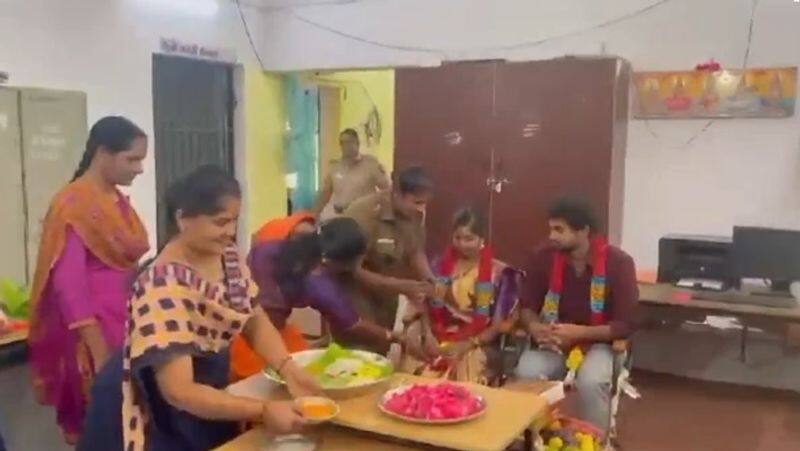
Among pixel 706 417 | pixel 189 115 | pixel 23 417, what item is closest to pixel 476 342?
pixel 706 417

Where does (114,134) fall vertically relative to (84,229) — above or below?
above

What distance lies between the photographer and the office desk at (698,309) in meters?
3.95

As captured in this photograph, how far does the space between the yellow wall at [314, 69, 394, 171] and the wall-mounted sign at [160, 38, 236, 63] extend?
63.4 inches

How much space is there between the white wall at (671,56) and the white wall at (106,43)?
56.7 inches

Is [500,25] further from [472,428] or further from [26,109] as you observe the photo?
[472,428]

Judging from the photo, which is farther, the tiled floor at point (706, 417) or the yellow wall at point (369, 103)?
the yellow wall at point (369, 103)

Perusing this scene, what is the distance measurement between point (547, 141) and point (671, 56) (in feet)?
3.06

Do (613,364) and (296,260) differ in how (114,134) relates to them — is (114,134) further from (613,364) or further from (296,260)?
(613,364)

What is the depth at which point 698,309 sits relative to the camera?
13.4ft

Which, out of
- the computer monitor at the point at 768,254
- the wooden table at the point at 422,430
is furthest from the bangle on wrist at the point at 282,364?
the computer monitor at the point at 768,254

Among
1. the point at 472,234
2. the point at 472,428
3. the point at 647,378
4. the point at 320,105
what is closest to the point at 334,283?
the point at 472,234

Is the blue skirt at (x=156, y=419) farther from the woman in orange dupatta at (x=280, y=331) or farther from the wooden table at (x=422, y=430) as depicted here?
the woman in orange dupatta at (x=280, y=331)

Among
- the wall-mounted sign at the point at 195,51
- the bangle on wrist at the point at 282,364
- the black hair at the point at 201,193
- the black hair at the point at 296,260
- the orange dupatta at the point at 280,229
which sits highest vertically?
the wall-mounted sign at the point at 195,51

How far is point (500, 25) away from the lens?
511cm
